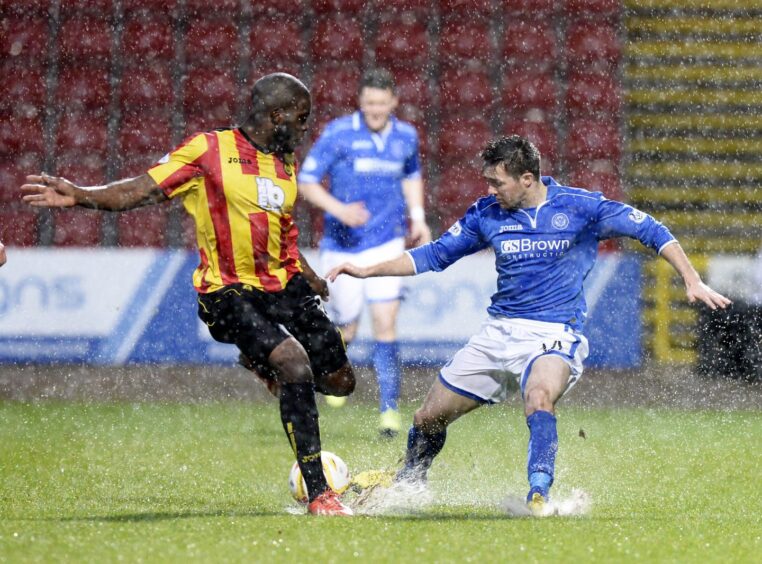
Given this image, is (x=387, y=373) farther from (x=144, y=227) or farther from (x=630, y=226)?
(x=144, y=227)

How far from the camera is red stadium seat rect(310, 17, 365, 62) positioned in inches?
669

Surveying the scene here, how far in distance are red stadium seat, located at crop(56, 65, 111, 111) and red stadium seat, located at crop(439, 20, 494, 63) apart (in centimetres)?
386

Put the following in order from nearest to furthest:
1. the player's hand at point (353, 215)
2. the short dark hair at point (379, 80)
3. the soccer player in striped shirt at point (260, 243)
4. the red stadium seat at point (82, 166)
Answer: the soccer player in striped shirt at point (260, 243), the player's hand at point (353, 215), the short dark hair at point (379, 80), the red stadium seat at point (82, 166)

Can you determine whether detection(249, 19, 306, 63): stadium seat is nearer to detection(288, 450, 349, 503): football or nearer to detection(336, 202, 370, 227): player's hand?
detection(336, 202, 370, 227): player's hand

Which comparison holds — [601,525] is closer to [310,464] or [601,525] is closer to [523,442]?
[310,464]

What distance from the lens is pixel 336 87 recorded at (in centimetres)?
1677

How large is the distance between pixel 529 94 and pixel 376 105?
751cm

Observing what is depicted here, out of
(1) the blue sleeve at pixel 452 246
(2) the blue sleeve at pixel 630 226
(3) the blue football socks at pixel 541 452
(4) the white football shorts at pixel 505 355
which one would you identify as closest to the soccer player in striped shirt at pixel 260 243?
(1) the blue sleeve at pixel 452 246

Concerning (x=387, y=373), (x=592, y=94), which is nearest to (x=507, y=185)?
(x=387, y=373)

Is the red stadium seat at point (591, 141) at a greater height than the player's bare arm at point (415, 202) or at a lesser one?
lesser

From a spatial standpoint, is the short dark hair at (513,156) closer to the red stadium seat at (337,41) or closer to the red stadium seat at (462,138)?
the red stadium seat at (462,138)

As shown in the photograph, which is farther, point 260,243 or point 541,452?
point 260,243

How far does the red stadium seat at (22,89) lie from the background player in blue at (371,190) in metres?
7.85

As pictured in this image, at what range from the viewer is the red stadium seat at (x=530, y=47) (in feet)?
56.0
